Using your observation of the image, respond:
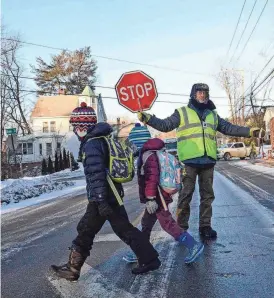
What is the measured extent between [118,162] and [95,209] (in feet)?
1.64

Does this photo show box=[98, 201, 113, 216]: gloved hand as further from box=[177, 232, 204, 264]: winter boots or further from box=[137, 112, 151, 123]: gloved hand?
box=[137, 112, 151, 123]: gloved hand

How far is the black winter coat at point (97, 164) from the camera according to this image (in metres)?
3.83

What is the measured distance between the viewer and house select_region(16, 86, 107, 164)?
53.8 metres

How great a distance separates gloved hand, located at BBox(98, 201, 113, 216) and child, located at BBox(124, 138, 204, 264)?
0.54 meters

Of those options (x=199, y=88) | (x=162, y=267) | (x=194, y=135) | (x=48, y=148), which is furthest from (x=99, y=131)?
(x=48, y=148)

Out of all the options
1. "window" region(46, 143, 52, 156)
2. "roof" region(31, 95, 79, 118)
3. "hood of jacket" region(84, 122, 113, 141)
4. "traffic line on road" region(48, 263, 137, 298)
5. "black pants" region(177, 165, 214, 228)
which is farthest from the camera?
"roof" region(31, 95, 79, 118)

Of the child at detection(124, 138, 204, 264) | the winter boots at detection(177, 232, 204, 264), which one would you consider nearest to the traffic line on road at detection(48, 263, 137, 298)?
the child at detection(124, 138, 204, 264)

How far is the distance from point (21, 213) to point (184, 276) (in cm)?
680

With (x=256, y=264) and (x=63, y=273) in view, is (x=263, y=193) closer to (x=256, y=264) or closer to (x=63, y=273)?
(x=256, y=264)

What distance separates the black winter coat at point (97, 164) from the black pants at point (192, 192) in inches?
64.3

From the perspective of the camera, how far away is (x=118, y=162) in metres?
3.92

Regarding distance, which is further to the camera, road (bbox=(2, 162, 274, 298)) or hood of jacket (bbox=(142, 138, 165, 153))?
hood of jacket (bbox=(142, 138, 165, 153))

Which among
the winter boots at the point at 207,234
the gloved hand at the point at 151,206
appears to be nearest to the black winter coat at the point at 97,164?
the gloved hand at the point at 151,206

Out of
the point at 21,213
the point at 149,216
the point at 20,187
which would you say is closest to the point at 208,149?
the point at 149,216
